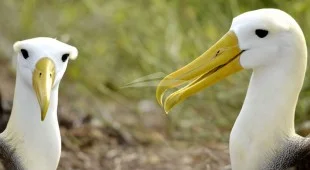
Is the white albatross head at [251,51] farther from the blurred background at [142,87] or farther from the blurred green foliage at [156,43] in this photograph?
the blurred green foliage at [156,43]

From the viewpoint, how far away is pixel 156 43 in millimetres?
7109

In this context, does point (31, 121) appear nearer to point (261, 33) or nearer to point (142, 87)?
point (261, 33)

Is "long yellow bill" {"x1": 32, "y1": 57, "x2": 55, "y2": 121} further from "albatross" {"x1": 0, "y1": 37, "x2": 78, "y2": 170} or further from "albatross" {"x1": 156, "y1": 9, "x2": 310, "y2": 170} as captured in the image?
"albatross" {"x1": 156, "y1": 9, "x2": 310, "y2": 170}

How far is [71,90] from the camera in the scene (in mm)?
8836

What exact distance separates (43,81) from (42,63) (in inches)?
4.2

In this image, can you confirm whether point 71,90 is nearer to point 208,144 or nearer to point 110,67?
point 110,67

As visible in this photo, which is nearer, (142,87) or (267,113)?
(267,113)

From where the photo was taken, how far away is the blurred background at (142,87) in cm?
627

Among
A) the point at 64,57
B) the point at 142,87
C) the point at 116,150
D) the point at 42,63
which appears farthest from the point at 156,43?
the point at 42,63

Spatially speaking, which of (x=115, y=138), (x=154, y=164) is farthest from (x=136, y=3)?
(x=154, y=164)

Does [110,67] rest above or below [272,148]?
above

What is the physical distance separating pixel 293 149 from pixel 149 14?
3479mm

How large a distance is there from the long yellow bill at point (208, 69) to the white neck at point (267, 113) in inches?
5.1

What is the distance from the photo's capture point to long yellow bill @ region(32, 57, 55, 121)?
13.7ft
